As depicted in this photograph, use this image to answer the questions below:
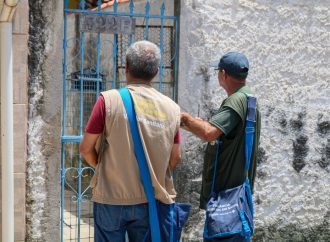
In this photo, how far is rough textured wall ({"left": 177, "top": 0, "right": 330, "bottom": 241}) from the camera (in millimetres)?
4605

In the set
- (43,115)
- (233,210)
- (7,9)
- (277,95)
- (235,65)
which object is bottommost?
(233,210)

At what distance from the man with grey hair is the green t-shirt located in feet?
1.39

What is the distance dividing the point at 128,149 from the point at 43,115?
60.4 inches

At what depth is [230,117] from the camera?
10.8ft

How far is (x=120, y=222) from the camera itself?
2930 mm

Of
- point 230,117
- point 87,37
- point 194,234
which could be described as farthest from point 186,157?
point 87,37

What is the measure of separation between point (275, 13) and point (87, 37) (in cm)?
279

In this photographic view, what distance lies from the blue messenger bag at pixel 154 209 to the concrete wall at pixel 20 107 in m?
1.44

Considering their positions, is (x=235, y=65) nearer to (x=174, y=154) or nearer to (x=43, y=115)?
(x=174, y=154)

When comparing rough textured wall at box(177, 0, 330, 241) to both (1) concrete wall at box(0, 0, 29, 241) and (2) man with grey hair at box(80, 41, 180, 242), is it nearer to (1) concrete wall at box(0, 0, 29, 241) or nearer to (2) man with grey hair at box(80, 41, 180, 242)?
(1) concrete wall at box(0, 0, 29, 241)

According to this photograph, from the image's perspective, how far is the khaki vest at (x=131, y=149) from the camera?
286 centimetres

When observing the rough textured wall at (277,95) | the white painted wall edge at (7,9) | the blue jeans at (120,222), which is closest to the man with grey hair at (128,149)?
the blue jeans at (120,222)

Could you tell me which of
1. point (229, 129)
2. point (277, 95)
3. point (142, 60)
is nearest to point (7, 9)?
point (142, 60)

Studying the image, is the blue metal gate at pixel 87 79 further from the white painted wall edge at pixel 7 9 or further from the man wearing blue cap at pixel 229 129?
the man wearing blue cap at pixel 229 129
